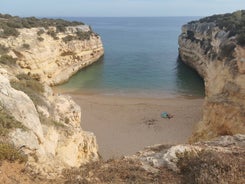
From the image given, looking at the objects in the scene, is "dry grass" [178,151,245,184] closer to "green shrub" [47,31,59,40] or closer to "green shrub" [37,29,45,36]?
"green shrub" [37,29,45,36]

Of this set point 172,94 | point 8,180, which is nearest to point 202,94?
point 172,94

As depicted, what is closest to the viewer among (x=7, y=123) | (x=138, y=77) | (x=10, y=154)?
(x=10, y=154)

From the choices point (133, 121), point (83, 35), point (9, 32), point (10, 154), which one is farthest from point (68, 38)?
point (10, 154)

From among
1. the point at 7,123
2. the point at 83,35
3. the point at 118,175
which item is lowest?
the point at 118,175

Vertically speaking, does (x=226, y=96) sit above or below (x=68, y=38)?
below

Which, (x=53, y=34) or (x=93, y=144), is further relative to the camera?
(x=53, y=34)

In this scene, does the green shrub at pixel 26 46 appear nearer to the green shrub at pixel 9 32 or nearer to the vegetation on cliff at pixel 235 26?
the green shrub at pixel 9 32

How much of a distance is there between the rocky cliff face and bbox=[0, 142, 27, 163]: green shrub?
1934 cm

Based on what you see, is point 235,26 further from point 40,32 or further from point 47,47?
point 40,32

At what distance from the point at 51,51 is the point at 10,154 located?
1038 inches

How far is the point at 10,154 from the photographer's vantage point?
20.5 ft

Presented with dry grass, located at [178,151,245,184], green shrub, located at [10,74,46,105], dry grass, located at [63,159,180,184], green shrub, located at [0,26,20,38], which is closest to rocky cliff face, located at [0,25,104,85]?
green shrub, located at [0,26,20,38]

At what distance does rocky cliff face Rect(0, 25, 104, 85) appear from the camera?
87.1 ft

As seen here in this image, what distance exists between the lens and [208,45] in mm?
34656
